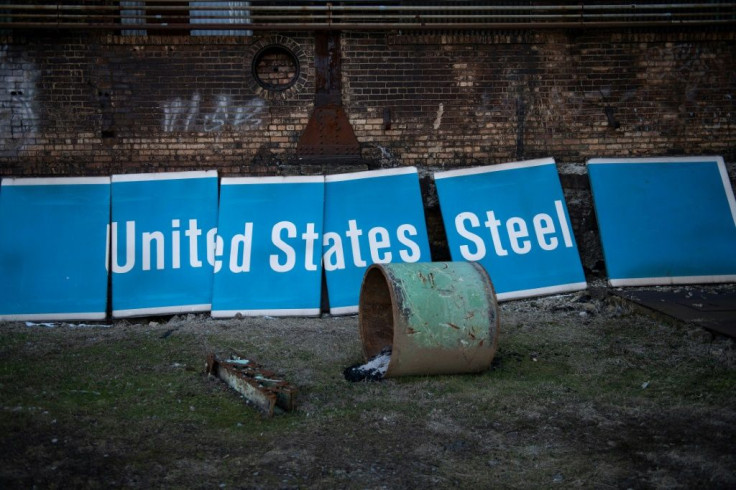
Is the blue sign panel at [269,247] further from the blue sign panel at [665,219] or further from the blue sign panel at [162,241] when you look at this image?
the blue sign panel at [665,219]

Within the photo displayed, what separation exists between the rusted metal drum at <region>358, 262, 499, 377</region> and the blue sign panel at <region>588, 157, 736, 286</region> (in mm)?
2783

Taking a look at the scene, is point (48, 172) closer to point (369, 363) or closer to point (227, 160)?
point (227, 160)

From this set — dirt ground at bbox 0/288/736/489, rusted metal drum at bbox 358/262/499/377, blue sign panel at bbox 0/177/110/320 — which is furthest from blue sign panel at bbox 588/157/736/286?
blue sign panel at bbox 0/177/110/320

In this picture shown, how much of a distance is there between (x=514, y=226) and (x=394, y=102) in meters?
1.96

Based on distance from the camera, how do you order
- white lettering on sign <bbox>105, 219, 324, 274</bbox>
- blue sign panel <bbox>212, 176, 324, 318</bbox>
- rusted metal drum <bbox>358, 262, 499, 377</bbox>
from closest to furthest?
rusted metal drum <bbox>358, 262, 499, 377</bbox>, blue sign panel <bbox>212, 176, 324, 318</bbox>, white lettering on sign <bbox>105, 219, 324, 274</bbox>

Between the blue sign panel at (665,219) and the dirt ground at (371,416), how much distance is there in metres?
1.29

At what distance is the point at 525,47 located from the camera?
24.7 feet

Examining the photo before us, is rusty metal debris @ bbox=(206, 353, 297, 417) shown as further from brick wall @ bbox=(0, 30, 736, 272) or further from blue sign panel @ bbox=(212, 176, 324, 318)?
brick wall @ bbox=(0, 30, 736, 272)

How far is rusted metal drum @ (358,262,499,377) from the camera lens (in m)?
4.43

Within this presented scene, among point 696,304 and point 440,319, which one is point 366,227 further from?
point 696,304

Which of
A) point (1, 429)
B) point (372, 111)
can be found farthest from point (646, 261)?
point (1, 429)

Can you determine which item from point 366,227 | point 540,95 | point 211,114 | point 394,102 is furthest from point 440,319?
point 211,114

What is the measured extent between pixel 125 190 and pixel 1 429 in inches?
144

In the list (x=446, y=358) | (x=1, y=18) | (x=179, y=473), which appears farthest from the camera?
(x=1, y=18)
